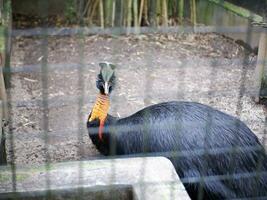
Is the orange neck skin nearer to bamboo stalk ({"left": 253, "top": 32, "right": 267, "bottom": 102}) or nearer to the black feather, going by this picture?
the black feather

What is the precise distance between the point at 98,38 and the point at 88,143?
1.56 m

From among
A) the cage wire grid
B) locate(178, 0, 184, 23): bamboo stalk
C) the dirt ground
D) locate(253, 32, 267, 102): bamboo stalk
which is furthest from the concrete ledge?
locate(178, 0, 184, 23): bamboo stalk

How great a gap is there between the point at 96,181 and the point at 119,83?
1783 mm

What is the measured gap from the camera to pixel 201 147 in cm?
183

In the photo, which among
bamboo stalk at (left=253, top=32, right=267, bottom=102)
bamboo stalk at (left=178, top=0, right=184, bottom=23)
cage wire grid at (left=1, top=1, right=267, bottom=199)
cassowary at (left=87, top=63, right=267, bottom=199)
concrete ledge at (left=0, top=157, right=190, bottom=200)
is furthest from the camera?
bamboo stalk at (left=178, top=0, right=184, bottom=23)

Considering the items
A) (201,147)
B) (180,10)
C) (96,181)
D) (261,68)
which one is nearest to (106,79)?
(201,147)

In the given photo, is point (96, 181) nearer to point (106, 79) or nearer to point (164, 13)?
point (106, 79)

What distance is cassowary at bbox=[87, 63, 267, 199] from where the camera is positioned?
1786mm

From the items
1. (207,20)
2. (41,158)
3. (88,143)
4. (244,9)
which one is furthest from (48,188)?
(207,20)

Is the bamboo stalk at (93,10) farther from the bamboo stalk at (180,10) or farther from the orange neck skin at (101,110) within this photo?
the orange neck skin at (101,110)

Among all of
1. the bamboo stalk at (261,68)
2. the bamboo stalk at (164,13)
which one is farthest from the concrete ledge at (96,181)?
the bamboo stalk at (164,13)

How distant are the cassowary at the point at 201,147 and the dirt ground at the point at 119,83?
0.23 meters

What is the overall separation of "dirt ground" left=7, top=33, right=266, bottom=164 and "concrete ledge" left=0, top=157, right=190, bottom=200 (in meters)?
0.63

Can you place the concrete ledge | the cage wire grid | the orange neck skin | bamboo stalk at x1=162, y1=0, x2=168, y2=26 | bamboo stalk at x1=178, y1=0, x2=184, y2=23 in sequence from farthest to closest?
bamboo stalk at x1=178, y1=0, x2=184, y2=23 → bamboo stalk at x1=162, y1=0, x2=168, y2=26 → the orange neck skin → the concrete ledge → the cage wire grid
